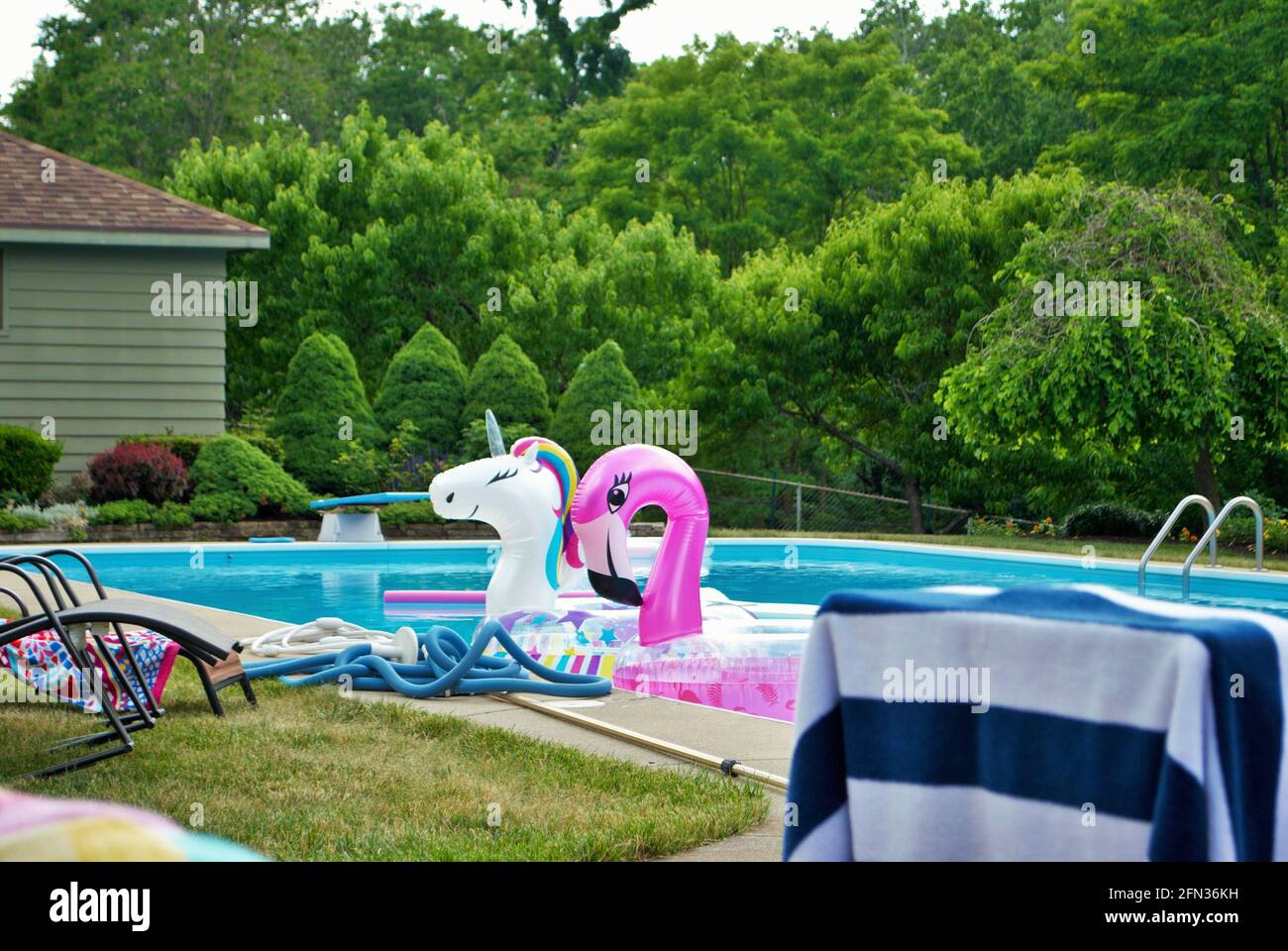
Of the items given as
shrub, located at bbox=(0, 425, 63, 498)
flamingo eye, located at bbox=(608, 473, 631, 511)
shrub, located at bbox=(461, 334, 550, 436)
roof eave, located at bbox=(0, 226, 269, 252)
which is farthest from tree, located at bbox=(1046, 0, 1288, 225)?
shrub, located at bbox=(0, 425, 63, 498)

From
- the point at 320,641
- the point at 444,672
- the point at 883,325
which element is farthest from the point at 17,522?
the point at 883,325

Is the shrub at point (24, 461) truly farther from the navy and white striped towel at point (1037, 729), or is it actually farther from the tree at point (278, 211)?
the navy and white striped towel at point (1037, 729)

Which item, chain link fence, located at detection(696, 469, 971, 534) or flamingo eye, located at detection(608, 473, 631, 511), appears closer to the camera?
flamingo eye, located at detection(608, 473, 631, 511)

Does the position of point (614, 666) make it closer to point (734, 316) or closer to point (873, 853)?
point (873, 853)

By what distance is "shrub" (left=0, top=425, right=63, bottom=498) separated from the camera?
679 inches

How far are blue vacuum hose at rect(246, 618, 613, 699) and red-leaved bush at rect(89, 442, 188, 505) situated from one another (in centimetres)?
1127

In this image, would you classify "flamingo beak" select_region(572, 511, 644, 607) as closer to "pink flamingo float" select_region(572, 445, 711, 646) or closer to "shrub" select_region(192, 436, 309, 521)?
"pink flamingo float" select_region(572, 445, 711, 646)

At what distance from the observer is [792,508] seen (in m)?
23.3

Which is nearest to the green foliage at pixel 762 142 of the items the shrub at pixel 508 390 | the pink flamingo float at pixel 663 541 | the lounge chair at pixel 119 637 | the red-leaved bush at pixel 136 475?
the shrub at pixel 508 390

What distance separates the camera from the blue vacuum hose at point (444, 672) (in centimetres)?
698

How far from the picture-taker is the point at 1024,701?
242 cm

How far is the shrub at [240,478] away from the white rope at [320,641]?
34.1ft

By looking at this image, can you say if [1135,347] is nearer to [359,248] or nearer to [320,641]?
[320,641]
